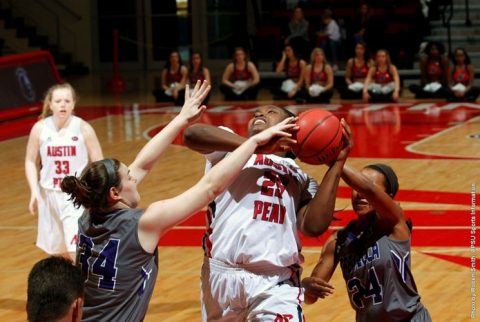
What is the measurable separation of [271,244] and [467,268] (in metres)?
4.17

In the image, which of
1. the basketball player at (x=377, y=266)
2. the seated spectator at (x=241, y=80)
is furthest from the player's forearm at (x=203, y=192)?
the seated spectator at (x=241, y=80)

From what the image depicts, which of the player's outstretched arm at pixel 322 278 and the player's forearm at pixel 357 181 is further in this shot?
the player's outstretched arm at pixel 322 278

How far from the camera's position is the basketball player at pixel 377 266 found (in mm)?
4938

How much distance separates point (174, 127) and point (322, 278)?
985mm

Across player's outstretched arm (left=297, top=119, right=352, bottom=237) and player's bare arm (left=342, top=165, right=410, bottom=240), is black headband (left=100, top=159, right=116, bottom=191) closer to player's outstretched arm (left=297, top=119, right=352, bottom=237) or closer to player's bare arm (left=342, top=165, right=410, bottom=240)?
player's outstretched arm (left=297, top=119, right=352, bottom=237)

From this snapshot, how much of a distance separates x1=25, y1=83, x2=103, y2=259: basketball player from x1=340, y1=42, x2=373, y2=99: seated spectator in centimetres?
1349

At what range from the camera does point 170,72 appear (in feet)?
71.4

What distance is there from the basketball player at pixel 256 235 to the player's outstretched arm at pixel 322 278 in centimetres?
10

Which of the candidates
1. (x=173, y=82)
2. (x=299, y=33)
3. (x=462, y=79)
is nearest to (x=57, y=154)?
(x=462, y=79)

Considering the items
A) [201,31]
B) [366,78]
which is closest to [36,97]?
[366,78]

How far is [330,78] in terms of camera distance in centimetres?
2083

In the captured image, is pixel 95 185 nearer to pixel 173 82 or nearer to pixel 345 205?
pixel 345 205

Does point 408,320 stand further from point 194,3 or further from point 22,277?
point 194,3

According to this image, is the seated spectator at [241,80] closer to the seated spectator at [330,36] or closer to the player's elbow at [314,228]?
the seated spectator at [330,36]
